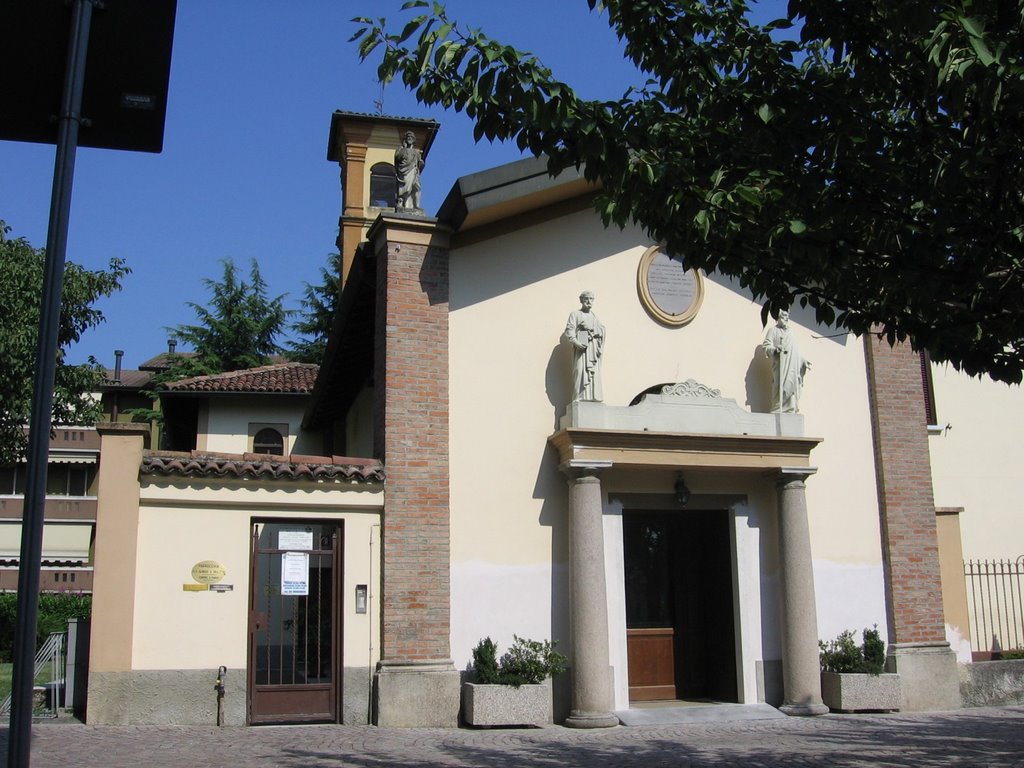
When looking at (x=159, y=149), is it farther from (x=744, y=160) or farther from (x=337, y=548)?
(x=337, y=548)

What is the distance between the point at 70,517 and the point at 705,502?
29790 mm

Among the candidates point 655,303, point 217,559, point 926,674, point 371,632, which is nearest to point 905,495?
point 926,674

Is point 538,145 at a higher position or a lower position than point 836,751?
higher

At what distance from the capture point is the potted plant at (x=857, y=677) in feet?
38.7

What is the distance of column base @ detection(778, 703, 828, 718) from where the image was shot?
1165 centimetres

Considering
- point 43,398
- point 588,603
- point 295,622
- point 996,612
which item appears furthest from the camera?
point 996,612

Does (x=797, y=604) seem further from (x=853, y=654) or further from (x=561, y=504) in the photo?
(x=561, y=504)

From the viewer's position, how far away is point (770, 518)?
41.3ft

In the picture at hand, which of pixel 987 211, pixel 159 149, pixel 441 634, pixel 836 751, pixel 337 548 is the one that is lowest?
pixel 836 751

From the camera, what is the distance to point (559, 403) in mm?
12102

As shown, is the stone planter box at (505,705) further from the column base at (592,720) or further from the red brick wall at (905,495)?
the red brick wall at (905,495)

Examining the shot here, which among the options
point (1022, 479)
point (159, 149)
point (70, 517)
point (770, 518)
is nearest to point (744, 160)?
point (159, 149)

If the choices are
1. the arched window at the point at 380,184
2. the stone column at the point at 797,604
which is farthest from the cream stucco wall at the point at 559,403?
the arched window at the point at 380,184

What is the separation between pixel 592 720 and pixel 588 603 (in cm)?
120
